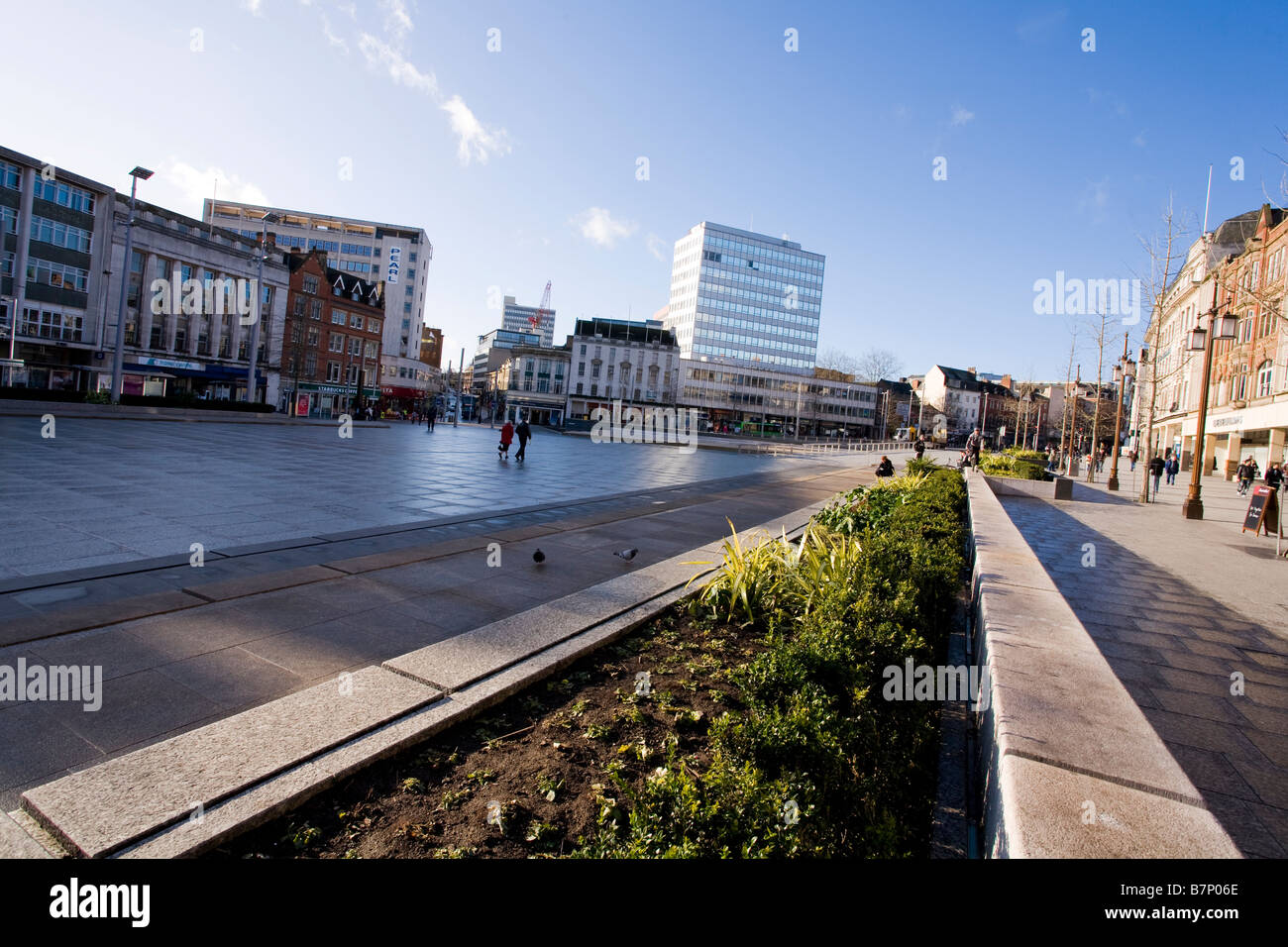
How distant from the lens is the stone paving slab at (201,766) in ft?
8.63

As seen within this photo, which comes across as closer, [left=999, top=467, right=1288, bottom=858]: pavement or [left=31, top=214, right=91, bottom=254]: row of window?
[left=999, top=467, right=1288, bottom=858]: pavement

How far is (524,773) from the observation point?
3.32 meters

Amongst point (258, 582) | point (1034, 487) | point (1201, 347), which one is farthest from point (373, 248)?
point (258, 582)

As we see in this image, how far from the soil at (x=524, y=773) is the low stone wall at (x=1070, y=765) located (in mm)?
1459

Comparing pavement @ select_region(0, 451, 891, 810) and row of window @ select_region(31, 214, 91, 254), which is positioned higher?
row of window @ select_region(31, 214, 91, 254)

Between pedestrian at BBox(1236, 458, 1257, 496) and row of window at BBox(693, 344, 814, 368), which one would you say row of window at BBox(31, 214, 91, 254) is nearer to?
Result: pedestrian at BBox(1236, 458, 1257, 496)

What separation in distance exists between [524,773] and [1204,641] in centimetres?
709

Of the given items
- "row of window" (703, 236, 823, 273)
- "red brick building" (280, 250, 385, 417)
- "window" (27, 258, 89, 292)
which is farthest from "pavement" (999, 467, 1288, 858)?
"row of window" (703, 236, 823, 273)

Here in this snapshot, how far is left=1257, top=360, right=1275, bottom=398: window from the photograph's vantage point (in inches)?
1410

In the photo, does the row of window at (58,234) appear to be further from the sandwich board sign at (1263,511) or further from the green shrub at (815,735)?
the sandwich board sign at (1263,511)

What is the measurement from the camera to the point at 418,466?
68.9ft

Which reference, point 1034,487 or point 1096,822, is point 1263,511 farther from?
point 1096,822

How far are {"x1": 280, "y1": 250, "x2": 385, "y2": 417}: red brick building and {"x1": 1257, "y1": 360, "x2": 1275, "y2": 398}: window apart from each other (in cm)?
6443

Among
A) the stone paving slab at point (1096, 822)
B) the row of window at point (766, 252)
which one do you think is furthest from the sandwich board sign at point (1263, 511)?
the row of window at point (766, 252)
